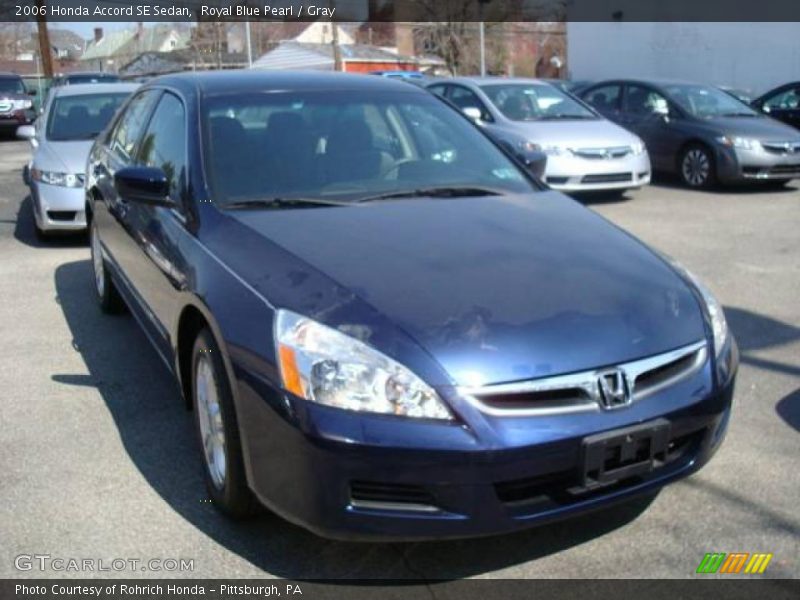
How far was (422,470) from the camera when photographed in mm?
2557

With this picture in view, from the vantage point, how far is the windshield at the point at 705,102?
1209 cm

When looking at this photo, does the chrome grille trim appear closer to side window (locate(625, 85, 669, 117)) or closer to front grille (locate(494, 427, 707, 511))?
front grille (locate(494, 427, 707, 511))

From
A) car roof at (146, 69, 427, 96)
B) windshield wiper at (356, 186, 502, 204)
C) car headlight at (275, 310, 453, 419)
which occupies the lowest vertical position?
car headlight at (275, 310, 453, 419)

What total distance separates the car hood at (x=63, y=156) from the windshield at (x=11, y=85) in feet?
56.3

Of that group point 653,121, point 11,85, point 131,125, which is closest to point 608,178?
point 653,121

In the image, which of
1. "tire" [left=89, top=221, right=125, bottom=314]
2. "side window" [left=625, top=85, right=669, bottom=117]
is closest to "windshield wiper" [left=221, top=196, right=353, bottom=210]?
"tire" [left=89, top=221, right=125, bottom=314]

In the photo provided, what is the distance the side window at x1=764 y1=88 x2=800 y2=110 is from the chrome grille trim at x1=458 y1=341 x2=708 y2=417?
13533mm

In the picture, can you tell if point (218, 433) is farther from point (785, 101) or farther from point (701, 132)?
point (785, 101)

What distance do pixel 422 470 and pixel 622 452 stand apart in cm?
64

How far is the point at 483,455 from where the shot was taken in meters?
2.54

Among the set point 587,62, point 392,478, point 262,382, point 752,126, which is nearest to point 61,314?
point 262,382

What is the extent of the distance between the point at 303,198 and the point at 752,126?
9412mm

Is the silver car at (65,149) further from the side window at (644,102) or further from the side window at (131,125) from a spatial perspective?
the side window at (644,102)

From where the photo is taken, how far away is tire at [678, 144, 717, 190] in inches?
456
